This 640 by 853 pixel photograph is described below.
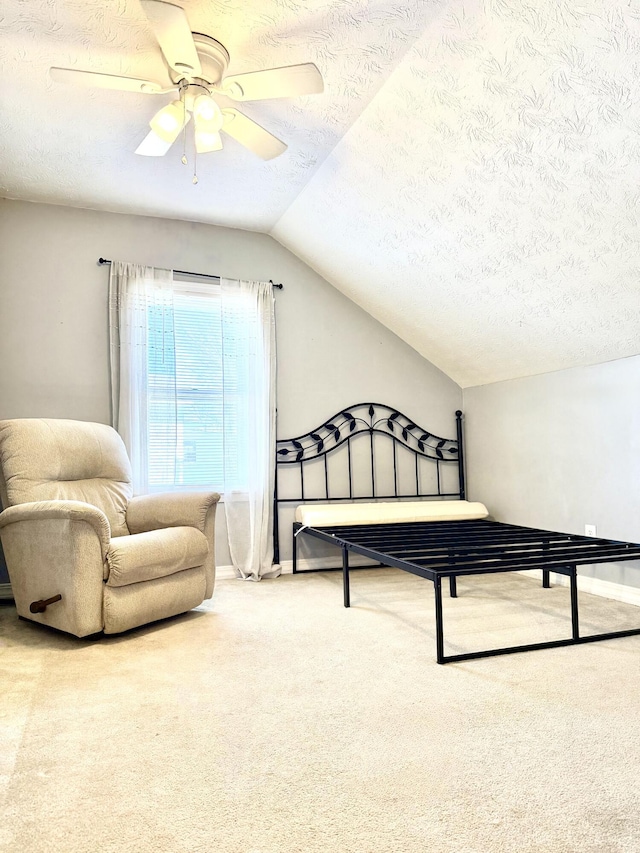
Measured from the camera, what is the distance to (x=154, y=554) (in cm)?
279

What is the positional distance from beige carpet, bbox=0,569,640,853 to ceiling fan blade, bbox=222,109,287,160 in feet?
7.23

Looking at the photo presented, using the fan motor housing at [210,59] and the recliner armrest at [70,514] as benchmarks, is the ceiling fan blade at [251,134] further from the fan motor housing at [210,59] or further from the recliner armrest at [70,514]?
the recliner armrest at [70,514]

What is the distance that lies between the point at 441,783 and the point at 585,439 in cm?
273

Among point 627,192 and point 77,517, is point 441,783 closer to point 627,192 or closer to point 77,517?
point 77,517

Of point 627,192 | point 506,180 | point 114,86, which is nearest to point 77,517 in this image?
point 114,86

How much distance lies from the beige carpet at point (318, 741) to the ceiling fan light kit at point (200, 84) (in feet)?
7.19

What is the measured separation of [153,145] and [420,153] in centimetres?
126

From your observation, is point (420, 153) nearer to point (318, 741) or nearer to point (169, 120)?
point (169, 120)

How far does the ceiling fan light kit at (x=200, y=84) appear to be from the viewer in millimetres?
2084

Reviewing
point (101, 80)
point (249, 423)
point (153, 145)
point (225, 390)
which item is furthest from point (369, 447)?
point (101, 80)

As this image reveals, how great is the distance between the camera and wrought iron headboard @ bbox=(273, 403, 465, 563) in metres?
4.46

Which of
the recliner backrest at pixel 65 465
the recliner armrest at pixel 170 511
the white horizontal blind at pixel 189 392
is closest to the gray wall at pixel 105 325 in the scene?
the white horizontal blind at pixel 189 392

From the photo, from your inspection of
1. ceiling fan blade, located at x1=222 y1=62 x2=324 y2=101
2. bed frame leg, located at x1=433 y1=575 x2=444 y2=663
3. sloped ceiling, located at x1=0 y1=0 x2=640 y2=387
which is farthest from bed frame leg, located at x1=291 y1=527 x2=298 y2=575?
ceiling fan blade, located at x1=222 y1=62 x2=324 y2=101

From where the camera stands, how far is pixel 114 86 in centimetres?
230
